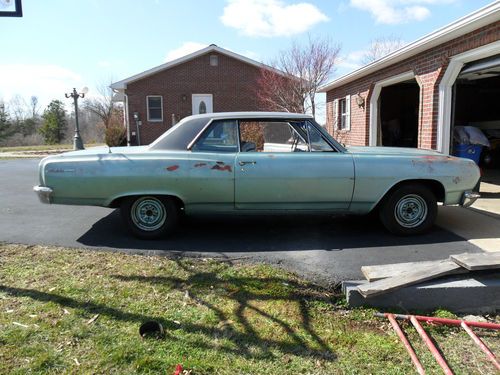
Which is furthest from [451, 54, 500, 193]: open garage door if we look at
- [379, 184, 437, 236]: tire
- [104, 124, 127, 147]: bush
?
[104, 124, 127, 147]: bush

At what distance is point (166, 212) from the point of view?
5078mm

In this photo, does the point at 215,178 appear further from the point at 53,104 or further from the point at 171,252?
the point at 53,104

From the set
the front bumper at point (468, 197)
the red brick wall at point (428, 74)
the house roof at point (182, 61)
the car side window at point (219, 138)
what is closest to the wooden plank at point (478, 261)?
the front bumper at point (468, 197)

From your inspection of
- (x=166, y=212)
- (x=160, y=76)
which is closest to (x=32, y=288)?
(x=166, y=212)

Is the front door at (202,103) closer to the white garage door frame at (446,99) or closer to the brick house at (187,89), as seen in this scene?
the brick house at (187,89)

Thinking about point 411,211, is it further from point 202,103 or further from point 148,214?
A: point 202,103

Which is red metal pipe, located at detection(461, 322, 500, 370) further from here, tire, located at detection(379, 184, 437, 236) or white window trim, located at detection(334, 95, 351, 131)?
white window trim, located at detection(334, 95, 351, 131)

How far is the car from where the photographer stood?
4.90m

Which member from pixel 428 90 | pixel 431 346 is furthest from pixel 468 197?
pixel 428 90

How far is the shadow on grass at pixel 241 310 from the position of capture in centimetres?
278

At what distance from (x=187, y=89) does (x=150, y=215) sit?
60.5 ft

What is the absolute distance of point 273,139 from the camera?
5570 millimetres

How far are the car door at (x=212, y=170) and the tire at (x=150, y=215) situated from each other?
0.28 meters

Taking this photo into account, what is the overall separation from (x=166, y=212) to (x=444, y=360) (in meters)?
3.38
